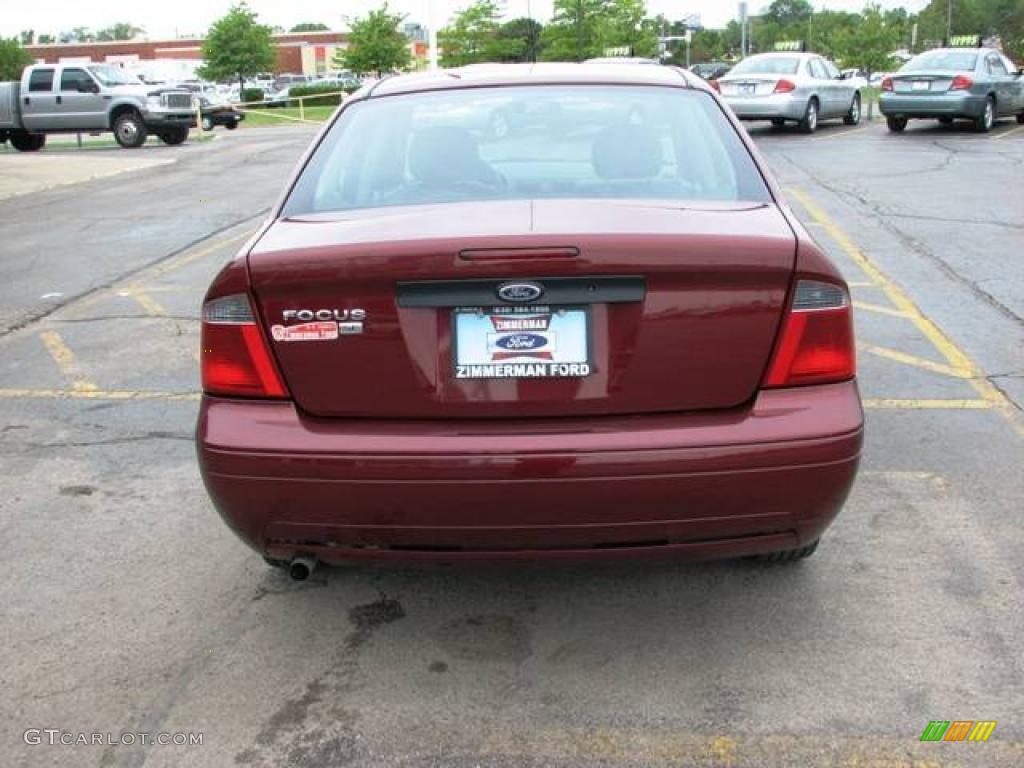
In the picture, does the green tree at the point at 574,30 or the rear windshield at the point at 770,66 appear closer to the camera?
the rear windshield at the point at 770,66

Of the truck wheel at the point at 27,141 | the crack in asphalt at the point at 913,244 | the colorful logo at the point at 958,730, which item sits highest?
the truck wheel at the point at 27,141

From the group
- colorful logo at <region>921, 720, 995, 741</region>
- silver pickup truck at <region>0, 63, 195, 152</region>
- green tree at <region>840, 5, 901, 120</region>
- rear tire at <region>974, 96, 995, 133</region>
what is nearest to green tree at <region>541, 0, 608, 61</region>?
green tree at <region>840, 5, 901, 120</region>

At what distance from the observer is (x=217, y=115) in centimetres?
3344

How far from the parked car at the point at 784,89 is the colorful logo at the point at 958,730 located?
18367mm

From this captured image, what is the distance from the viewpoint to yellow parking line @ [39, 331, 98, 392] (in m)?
6.07

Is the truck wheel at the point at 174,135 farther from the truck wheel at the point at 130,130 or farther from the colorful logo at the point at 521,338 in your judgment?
the colorful logo at the point at 521,338

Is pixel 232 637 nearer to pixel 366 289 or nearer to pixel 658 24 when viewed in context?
pixel 366 289

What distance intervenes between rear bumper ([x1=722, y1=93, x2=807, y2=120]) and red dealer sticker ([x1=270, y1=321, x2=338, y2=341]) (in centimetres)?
1908

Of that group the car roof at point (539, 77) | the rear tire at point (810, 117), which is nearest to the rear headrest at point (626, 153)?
the car roof at point (539, 77)

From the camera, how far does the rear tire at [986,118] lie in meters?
20.6

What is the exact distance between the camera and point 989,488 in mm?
4348

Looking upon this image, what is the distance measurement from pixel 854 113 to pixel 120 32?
142 meters

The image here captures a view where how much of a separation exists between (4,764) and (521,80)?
2826 mm

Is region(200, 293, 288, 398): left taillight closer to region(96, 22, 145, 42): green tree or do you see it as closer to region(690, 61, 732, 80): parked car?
region(690, 61, 732, 80): parked car
